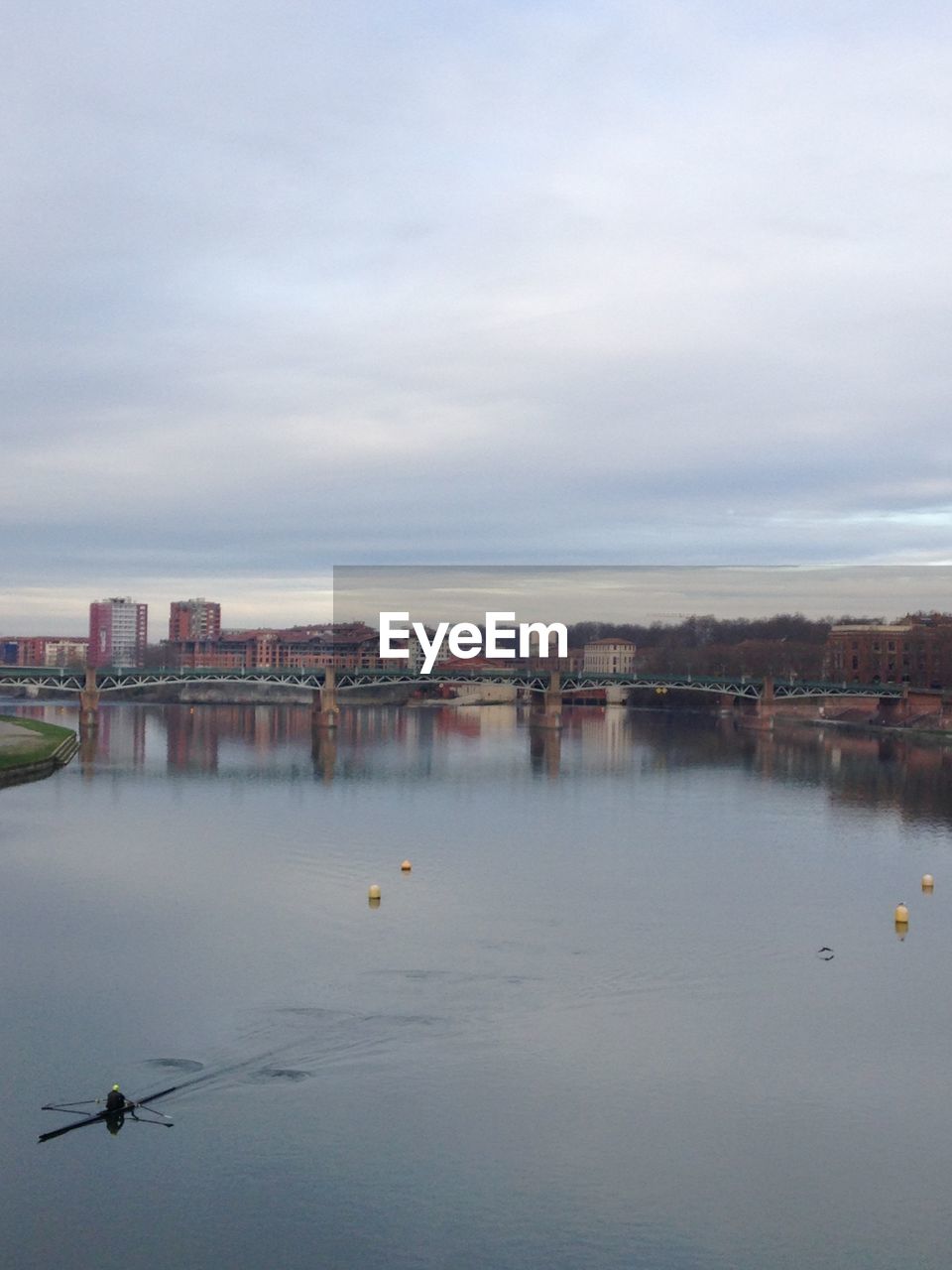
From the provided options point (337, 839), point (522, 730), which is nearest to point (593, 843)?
point (337, 839)

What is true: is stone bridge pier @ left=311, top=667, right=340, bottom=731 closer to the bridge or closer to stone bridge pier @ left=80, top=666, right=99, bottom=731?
the bridge

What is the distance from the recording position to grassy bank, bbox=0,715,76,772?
138 feet

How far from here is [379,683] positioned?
67.1 m

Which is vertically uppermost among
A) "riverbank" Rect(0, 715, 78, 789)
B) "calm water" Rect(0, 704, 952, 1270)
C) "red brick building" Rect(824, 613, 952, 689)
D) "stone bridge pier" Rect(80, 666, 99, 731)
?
"red brick building" Rect(824, 613, 952, 689)

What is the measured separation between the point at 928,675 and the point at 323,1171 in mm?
82573

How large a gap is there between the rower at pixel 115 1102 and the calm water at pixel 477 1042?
336 millimetres

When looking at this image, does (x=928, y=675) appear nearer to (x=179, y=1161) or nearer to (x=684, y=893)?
(x=684, y=893)

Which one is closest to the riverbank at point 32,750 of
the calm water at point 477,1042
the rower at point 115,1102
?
the calm water at point 477,1042

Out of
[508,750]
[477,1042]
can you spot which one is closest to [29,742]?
[508,750]

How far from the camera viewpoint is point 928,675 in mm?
89000

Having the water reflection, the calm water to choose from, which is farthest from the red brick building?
the calm water

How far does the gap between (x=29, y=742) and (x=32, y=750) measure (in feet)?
12.4

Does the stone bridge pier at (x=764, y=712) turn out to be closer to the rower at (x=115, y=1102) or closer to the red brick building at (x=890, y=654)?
the red brick building at (x=890, y=654)

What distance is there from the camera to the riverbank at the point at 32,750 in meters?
40.2
